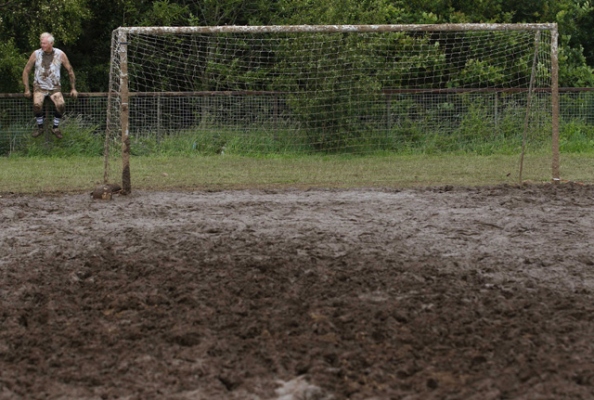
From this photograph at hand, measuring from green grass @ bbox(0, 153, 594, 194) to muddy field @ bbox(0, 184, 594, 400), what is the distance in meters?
3.05

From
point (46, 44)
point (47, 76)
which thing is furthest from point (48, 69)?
point (46, 44)

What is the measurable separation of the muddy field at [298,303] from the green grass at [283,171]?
3045 millimetres

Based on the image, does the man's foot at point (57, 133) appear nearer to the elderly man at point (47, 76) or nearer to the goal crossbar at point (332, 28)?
the elderly man at point (47, 76)

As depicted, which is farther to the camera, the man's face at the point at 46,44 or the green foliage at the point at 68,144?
the green foliage at the point at 68,144

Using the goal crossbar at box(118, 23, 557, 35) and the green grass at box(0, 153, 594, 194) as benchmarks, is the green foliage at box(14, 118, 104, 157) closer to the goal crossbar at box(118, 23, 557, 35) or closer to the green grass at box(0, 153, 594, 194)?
the green grass at box(0, 153, 594, 194)

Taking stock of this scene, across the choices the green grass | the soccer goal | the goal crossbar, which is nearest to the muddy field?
the green grass

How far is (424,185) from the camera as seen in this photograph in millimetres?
11180

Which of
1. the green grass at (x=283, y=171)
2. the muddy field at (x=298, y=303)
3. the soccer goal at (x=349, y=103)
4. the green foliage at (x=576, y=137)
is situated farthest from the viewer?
the green foliage at (x=576, y=137)

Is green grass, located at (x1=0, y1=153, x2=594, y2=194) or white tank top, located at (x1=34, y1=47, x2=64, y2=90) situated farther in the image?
white tank top, located at (x1=34, y1=47, x2=64, y2=90)

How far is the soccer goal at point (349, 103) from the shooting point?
49.6 ft

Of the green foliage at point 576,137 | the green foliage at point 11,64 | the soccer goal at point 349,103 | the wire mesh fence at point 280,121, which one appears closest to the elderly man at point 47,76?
the soccer goal at point 349,103

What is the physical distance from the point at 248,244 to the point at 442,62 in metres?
11.9

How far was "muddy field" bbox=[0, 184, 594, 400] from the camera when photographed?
14.2ft

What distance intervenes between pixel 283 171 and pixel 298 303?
783 centimetres
